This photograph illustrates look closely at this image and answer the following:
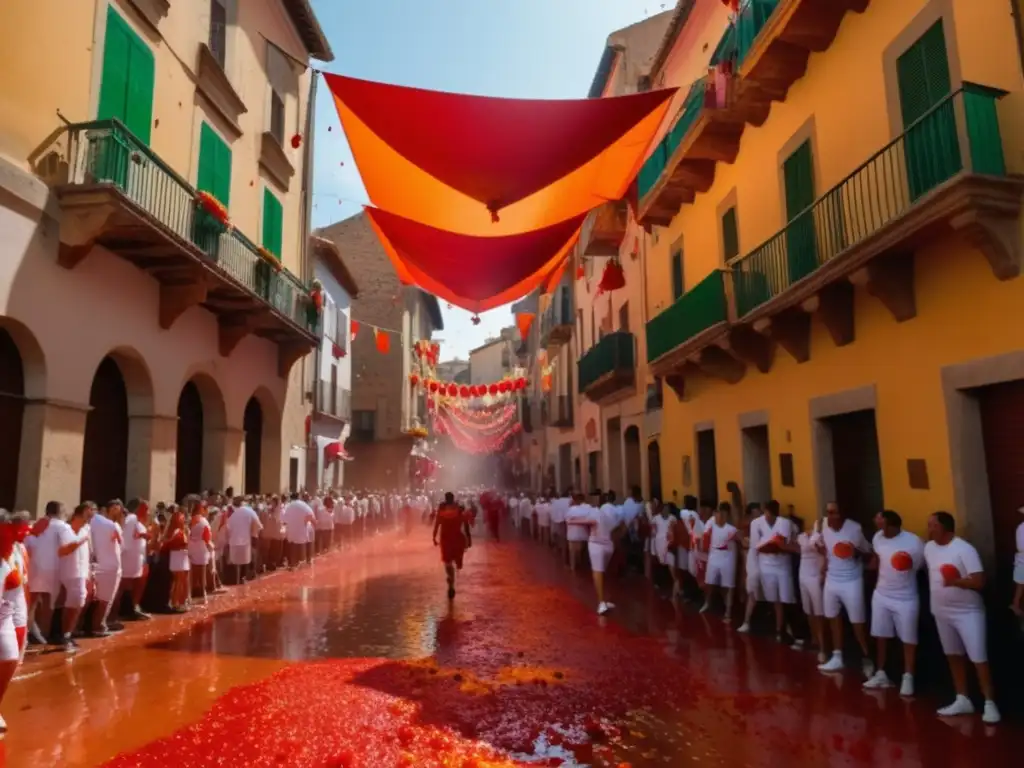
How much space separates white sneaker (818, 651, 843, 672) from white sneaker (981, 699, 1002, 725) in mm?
1656

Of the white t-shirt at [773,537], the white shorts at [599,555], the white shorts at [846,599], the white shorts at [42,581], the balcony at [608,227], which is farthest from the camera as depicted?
the balcony at [608,227]

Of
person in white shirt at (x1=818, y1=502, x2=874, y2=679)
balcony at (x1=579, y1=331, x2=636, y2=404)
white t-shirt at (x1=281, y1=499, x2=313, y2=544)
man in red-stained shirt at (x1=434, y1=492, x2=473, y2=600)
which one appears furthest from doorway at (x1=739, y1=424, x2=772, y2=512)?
white t-shirt at (x1=281, y1=499, x2=313, y2=544)

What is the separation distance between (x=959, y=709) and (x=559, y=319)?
2379 cm

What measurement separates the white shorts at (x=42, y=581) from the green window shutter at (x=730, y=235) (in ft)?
35.9

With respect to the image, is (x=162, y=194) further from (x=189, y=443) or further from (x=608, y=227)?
(x=608, y=227)

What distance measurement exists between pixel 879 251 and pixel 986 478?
2439 mm

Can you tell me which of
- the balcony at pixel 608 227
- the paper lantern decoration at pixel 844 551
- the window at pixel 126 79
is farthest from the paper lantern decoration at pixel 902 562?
the balcony at pixel 608 227

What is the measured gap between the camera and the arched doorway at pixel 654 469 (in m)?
17.2

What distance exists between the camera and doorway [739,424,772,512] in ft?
39.0

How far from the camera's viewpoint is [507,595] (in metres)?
12.0

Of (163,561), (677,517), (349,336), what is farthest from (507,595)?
(349,336)

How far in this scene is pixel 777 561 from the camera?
28.4 feet

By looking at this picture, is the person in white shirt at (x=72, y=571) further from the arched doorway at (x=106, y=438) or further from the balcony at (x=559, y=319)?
the balcony at (x=559, y=319)

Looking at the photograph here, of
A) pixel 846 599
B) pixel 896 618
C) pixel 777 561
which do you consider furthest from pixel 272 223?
pixel 896 618
